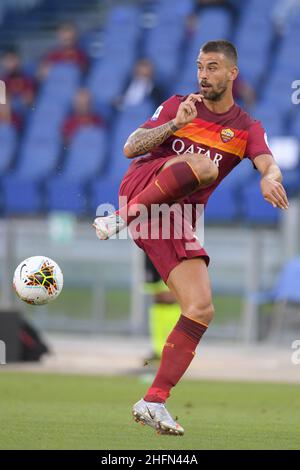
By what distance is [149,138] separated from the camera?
6688mm

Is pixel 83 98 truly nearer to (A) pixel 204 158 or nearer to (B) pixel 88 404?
(B) pixel 88 404

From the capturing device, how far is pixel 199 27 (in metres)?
Result: 16.9

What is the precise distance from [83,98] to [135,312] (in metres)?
3.42

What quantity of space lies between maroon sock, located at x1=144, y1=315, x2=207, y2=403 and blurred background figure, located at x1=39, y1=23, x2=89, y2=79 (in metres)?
11.4

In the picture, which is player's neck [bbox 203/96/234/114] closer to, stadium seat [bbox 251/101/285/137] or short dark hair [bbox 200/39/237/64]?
short dark hair [bbox 200/39/237/64]

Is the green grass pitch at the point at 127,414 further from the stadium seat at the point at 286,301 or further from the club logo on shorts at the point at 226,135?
the stadium seat at the point at 286,301

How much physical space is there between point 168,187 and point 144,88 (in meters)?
9.83

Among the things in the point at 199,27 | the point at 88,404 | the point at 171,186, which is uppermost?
the point at 199,27

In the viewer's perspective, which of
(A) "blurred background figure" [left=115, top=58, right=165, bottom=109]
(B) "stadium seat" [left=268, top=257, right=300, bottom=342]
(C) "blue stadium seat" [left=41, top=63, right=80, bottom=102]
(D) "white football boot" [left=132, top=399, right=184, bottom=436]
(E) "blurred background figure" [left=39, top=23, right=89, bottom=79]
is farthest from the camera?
(E) "blurred background figure" [left=39, top=23, right=89, bottom=79]

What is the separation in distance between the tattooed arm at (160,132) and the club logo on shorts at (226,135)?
279mm

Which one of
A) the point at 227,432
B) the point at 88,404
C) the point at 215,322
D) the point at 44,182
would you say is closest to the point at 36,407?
the point at 88,404

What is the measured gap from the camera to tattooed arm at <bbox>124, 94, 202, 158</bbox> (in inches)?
258

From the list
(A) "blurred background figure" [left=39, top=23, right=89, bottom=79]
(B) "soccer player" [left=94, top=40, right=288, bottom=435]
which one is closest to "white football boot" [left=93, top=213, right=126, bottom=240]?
(B) "soccer player" [left=94, top=40, right=288, bottom=435]

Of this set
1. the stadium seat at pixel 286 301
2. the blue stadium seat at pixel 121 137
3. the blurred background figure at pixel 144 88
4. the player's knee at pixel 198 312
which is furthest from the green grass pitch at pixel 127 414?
the blurred background figure at pixel 144 88
